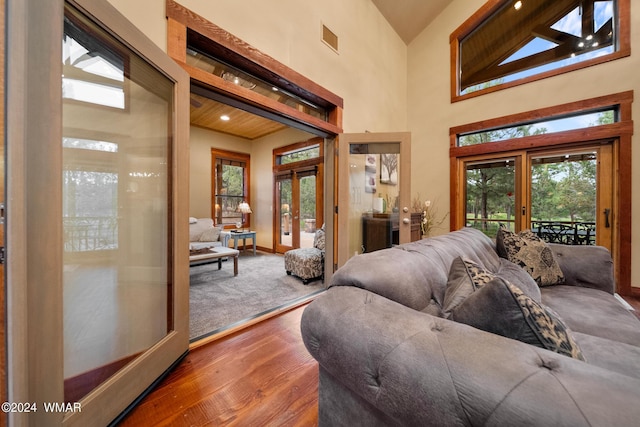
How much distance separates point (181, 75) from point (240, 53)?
2.08 ft

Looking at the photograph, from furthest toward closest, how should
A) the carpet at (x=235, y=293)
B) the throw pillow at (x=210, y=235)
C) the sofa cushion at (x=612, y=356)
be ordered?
1. the throw pillow at (x=210, y=235)
2. the carpet at (x=235, y=293)
3. the sofa cushion at (x=612, y=356)

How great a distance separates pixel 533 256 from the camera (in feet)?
6.43

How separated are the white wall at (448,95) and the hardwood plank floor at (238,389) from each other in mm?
3699

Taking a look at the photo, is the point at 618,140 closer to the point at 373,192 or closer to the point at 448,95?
the point at 448,95

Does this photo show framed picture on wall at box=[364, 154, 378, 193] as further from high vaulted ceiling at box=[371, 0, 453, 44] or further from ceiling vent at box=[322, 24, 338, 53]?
high vaulted ceiling at box=[371, 0, 453, 44]

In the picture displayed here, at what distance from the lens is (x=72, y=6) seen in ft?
3.35

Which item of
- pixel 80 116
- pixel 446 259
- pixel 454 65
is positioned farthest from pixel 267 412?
pixel 454 65

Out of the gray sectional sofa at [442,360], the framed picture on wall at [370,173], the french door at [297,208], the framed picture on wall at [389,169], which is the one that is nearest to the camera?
the gray sectional sofa at [442,360]

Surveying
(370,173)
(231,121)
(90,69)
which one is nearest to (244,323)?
(90,69)

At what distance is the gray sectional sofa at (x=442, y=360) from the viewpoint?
471 mm

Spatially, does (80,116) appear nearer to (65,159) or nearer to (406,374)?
(65,159)

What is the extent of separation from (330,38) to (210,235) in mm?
3803

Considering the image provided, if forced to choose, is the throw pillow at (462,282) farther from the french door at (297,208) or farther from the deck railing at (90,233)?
the french door at (297,208)

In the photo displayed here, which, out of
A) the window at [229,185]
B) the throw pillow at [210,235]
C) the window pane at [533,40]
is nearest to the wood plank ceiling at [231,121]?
the window at [229,185]
